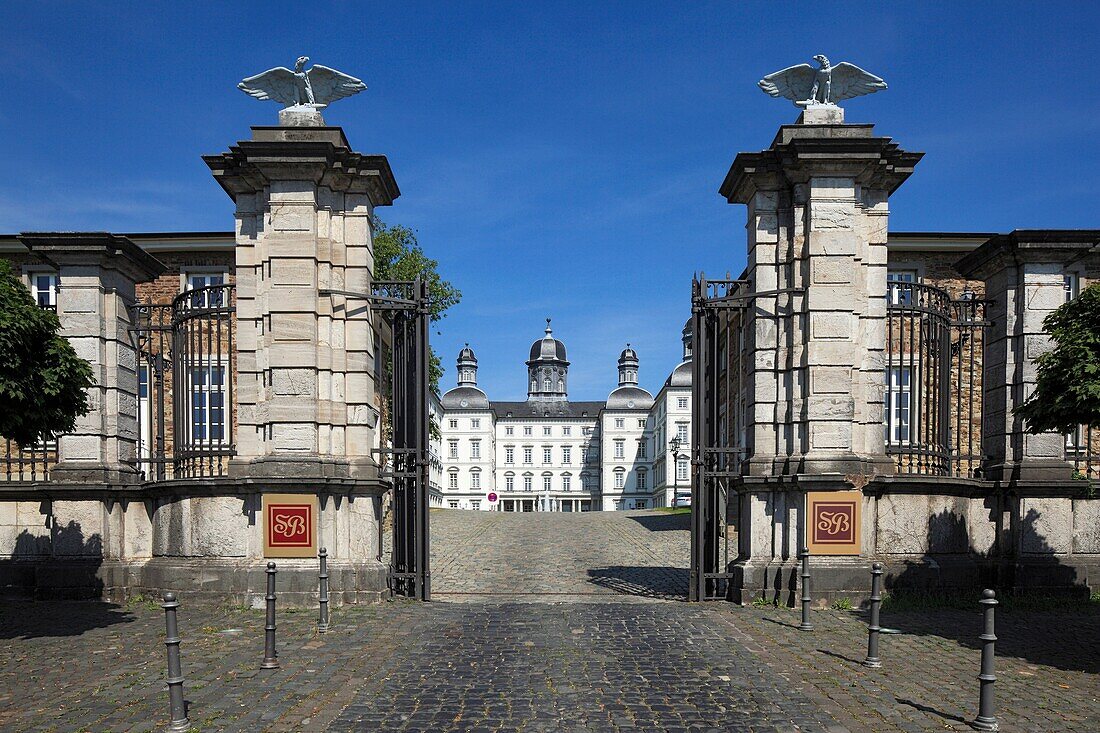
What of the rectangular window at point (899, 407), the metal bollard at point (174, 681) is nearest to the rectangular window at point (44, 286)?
the metal bollard at point (174, 681)

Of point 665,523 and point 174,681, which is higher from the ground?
point 174,681

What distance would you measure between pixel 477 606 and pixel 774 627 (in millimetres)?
3765

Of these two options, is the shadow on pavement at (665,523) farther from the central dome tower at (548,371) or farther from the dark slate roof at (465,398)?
the central dome tower at (548,371)

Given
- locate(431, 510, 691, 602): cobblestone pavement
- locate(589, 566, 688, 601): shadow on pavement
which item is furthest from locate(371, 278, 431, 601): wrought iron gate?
locate(589, 566, 688, 601): shadow on pavement

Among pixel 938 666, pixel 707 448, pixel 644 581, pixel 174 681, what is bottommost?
Answer: pixel 644 581

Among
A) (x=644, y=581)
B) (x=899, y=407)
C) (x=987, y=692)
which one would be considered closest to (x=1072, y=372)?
(x=899, y=407)

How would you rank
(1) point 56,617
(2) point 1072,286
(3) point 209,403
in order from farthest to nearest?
(2) point 1072,286, (3) point 209,403, (1) point 56,617

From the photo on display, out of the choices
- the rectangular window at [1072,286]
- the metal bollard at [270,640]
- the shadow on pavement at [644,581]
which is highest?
the rectangular window at [1072,286]

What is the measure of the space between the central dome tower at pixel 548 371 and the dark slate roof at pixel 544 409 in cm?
147

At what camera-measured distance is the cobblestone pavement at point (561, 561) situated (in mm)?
13391

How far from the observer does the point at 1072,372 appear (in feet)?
28.8

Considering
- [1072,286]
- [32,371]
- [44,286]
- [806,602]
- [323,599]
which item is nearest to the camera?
[32,371]

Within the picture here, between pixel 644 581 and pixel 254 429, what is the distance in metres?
7.05

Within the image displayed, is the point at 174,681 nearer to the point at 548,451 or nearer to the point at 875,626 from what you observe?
the point at 875,626
